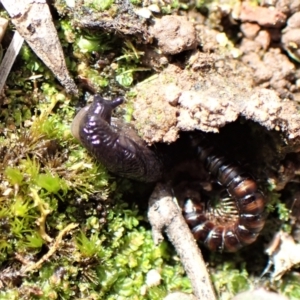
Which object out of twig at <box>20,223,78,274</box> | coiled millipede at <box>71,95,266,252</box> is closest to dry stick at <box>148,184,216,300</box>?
coiled millipede at <box>71,95,266,252</box>

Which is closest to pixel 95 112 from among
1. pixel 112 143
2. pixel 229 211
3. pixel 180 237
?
pixel 112 143

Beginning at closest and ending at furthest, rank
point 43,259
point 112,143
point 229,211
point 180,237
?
point 43,259 → point 112,143 → point 180,237 → point 229,211

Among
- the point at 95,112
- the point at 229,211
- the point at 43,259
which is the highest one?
the point at 95,112

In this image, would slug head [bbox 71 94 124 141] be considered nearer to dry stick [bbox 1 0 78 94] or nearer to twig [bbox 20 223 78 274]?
dry stick [bbox 1 0 78 94]

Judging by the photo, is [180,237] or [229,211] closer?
[180,237]

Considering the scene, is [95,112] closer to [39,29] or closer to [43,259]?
[39,29]
